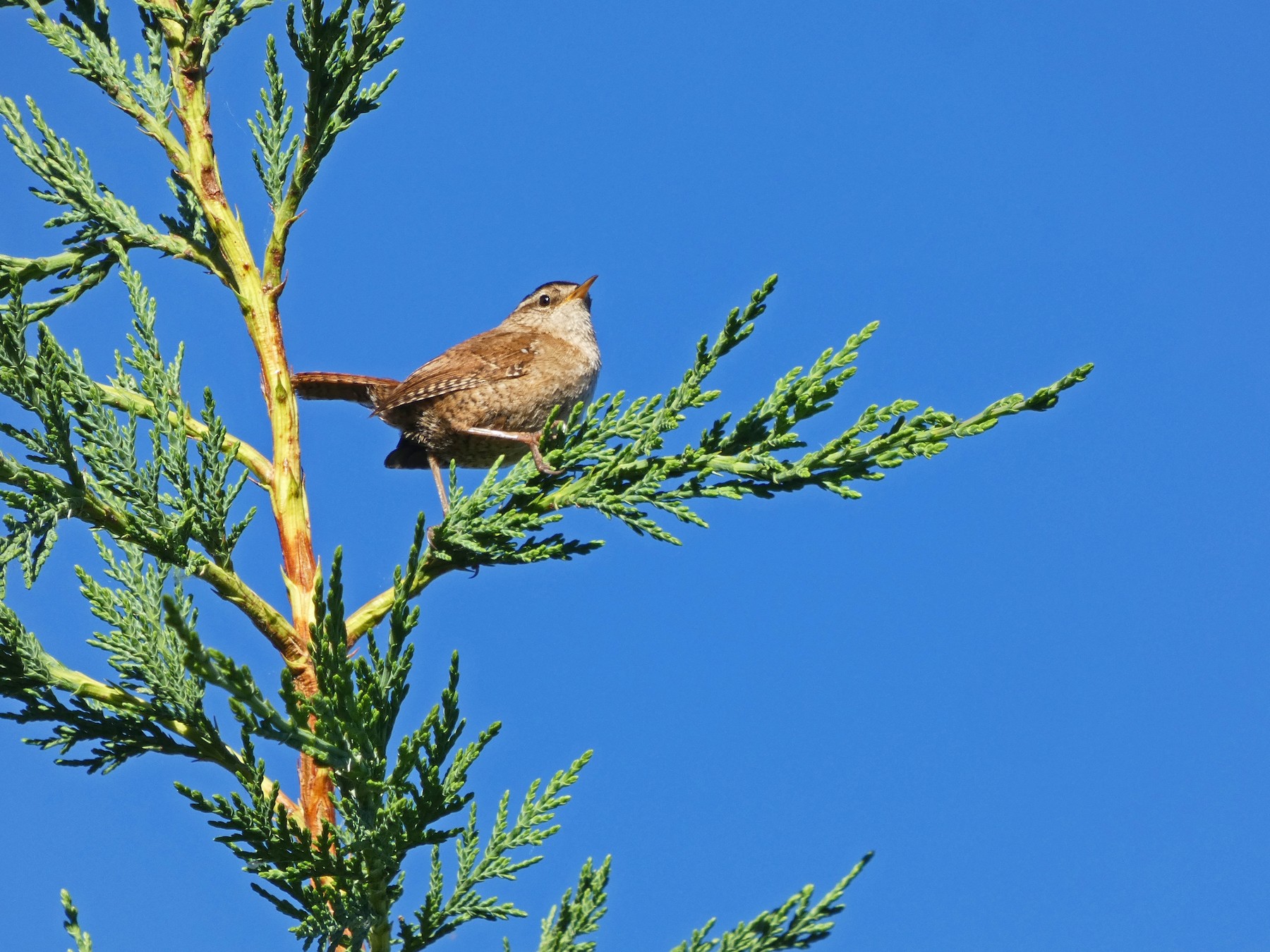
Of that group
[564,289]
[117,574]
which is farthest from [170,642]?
[564,289]

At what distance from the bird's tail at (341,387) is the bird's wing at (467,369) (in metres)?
0.04

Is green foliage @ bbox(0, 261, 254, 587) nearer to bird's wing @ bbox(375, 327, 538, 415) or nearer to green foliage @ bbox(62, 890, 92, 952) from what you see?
green foliage @ bbox(62, 890, 92, 952)

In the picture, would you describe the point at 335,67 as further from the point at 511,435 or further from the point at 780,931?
the point at 780,931

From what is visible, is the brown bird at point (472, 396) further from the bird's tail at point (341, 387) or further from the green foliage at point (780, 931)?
the green foliage at point (780, 931)

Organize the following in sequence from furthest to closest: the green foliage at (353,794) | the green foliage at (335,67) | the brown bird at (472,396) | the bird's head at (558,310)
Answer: the bird's head at (558,310), the brown bird at (472,396), the green foliage at (335,67), the green foliage at (353,794)

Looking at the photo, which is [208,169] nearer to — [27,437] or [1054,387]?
[27,437]

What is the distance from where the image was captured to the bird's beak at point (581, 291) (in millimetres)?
6016

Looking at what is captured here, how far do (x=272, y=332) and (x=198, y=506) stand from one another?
0.68 meters

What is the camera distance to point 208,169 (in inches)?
142

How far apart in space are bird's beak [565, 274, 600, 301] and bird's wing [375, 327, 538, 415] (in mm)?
664

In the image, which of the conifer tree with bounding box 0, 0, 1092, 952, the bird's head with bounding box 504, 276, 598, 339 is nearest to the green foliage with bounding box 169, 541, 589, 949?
the conifer tree with bounding box 0, 0, 1092, 952

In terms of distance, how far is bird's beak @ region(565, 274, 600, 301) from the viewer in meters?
6.02

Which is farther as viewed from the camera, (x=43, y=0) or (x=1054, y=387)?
(x=43, y=0)

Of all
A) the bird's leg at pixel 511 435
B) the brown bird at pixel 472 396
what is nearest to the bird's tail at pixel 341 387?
the brown bird at pixel 472 396
